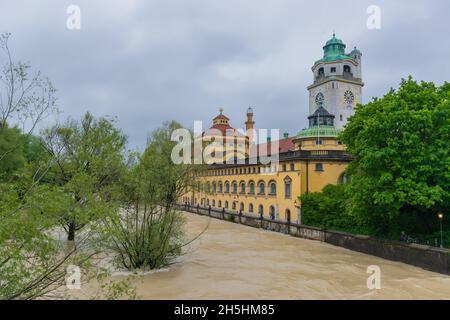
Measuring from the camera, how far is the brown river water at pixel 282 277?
1485cm

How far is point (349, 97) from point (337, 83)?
3.39 metres

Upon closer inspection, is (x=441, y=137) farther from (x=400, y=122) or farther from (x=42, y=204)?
(x=42, y=204)

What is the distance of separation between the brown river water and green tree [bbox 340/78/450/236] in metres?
3.80

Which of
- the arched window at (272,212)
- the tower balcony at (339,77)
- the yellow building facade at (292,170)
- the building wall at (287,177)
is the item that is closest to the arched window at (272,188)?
the yellow building facade at (292,170)

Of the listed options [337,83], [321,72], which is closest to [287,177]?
[337,83]

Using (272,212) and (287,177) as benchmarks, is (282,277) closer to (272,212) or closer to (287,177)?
(287,177)

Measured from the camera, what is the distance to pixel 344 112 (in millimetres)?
57938

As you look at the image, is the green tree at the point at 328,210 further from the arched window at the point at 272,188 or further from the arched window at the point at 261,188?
the arched window at the point at 261,188

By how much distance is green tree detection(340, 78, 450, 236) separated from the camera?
18828 millimetres

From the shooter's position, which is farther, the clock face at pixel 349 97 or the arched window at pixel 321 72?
the arched window at pixel 321 72

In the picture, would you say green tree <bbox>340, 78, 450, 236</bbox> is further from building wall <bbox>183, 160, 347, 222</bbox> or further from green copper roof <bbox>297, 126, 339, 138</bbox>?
green copper roof <bbox>297, 126, 339, 138</bbox>

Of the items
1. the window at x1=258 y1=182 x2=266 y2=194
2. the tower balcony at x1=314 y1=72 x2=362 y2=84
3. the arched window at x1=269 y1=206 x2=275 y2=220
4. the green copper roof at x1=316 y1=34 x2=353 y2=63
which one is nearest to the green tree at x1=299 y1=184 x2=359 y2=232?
the arched window at x1=269 y1=206 x2=275 y2=220

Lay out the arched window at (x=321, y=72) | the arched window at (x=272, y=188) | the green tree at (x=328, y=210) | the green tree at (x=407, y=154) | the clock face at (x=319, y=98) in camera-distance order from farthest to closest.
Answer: the arched window at (x=321, y=72)
the clock face at (x=319, y=98)
the arched window at (x=272, y=188)
the green tree at (x=328, y=210)
the green tree at (x=407, y=154)

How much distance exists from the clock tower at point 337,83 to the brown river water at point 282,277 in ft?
118
